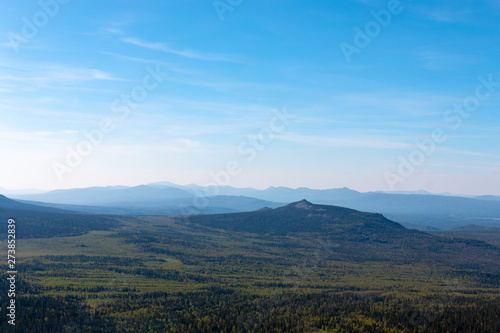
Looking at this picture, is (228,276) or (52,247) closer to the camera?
(228,276)

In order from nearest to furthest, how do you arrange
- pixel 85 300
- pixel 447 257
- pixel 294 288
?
1. pixel 85 300
2. pixel 294 288
3. pixel 447 257

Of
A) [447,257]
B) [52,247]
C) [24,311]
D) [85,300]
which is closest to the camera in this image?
[24,311]

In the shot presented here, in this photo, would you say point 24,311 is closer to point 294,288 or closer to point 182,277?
point 182,277

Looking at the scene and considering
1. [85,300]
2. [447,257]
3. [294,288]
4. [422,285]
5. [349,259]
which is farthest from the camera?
[447,257]

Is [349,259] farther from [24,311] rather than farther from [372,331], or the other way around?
[24,311]

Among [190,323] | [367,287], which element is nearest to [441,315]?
[367,287]

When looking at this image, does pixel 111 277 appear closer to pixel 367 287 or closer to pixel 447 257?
pixel 367 287

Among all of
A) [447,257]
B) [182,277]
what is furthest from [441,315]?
[447,257]

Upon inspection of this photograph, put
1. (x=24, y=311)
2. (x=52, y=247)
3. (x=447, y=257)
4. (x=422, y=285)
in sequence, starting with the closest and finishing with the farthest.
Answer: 1. (x=24, y=311)
2. (x=422, y=285)
3. (x=52, y=247)
4. (x=447, y=257)

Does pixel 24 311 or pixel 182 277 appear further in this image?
pixel 182 277
